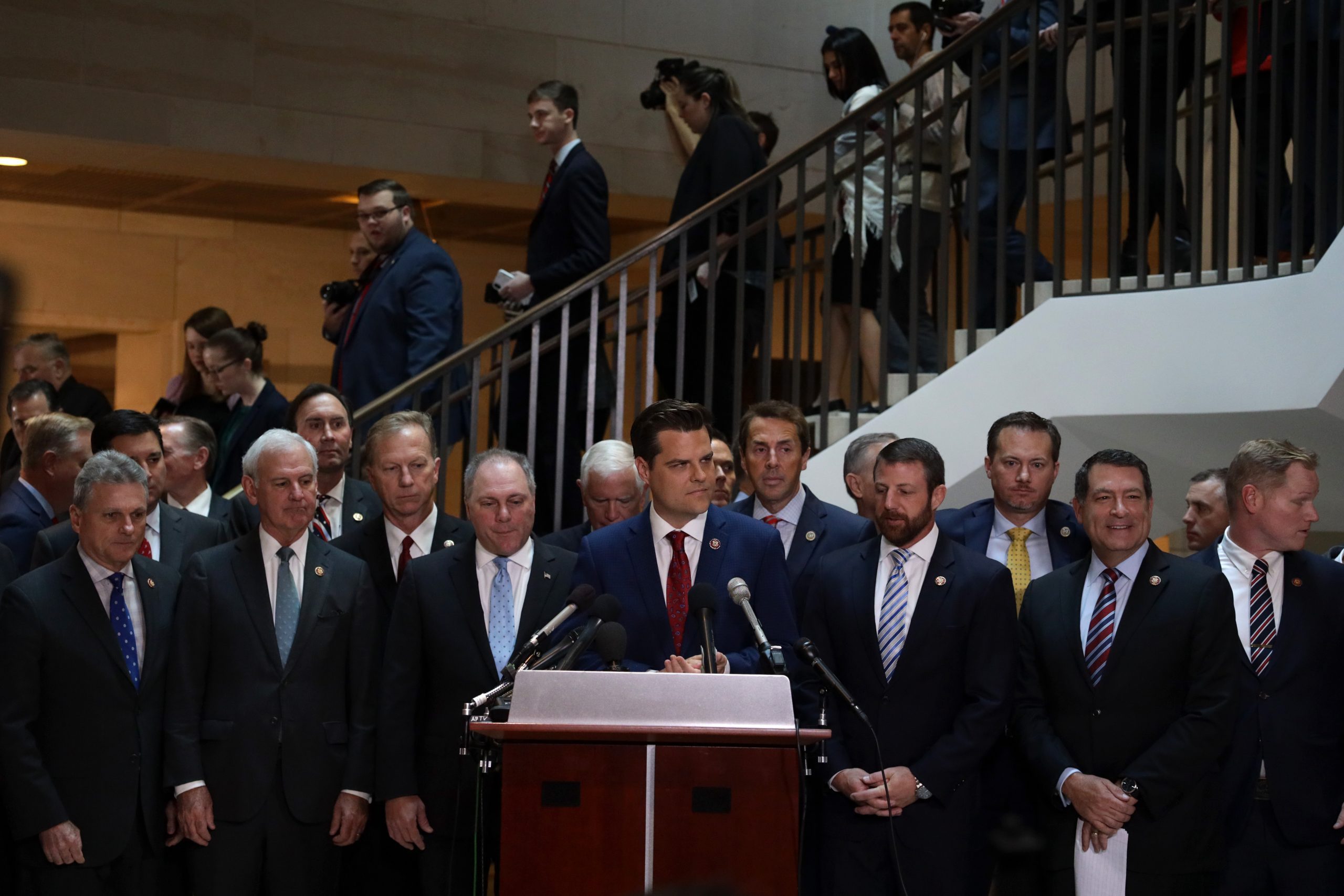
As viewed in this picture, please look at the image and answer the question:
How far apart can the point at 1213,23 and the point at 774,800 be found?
208 inches

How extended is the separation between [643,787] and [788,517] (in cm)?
164

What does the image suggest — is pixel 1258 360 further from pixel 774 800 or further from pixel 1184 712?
pixel 774 800

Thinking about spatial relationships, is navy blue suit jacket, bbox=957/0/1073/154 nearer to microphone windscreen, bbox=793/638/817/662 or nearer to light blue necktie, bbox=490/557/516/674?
light blue necktie, bbox=490/557/516/674

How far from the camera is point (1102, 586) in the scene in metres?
3.98

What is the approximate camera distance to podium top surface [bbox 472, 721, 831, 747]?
120 inches

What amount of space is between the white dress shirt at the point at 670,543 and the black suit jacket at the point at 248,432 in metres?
2.59

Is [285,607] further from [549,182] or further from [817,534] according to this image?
[549,182]

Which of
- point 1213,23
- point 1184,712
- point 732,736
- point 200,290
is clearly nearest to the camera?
point 732,736

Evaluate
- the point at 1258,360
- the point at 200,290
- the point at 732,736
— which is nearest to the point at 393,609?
the point at 732,736

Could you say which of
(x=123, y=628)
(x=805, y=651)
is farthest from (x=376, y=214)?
(x=805, y=651)

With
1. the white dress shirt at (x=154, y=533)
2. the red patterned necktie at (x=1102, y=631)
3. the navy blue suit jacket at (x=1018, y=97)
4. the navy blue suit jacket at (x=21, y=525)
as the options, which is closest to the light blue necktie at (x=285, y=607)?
the white dress shirt at (x=154, y=533)

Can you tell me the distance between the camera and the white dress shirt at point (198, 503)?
5039 mm

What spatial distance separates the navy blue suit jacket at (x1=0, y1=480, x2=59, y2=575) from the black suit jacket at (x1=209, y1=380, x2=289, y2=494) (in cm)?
125

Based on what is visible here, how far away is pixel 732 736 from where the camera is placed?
3.06 meters
